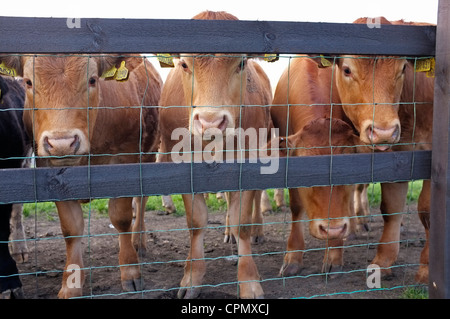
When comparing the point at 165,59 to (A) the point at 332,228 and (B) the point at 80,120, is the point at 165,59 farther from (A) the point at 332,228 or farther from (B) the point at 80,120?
(A) the point at 332,228

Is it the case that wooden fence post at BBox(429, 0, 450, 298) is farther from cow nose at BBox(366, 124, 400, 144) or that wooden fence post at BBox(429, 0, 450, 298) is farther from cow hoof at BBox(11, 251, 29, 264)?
cow hoof at BBox(11, 251, 29, 264)

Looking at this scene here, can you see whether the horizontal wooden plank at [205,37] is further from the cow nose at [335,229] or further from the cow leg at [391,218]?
the cow leg at [391,218]

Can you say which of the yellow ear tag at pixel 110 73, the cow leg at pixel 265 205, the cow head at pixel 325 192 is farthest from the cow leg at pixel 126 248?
the cow leg at pixel 265 205

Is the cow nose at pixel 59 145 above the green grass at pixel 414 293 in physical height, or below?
above

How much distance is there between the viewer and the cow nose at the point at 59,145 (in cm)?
331

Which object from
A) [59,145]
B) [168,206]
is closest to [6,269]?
[59,145]

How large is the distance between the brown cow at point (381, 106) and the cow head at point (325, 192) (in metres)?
0.22

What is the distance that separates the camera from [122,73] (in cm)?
374

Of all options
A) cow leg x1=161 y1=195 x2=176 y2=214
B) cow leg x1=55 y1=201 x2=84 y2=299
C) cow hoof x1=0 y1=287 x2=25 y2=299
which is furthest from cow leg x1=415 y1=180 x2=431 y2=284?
cow leg x1=161 y1=195 x2=176 y2=214

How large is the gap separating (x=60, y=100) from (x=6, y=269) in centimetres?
156

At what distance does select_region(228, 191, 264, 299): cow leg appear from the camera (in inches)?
160

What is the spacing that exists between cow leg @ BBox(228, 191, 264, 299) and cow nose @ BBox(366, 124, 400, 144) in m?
1.10

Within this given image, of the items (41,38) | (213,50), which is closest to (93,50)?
(41,38)

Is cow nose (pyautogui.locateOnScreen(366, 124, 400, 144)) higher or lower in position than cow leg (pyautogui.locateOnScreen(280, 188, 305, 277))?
higher
